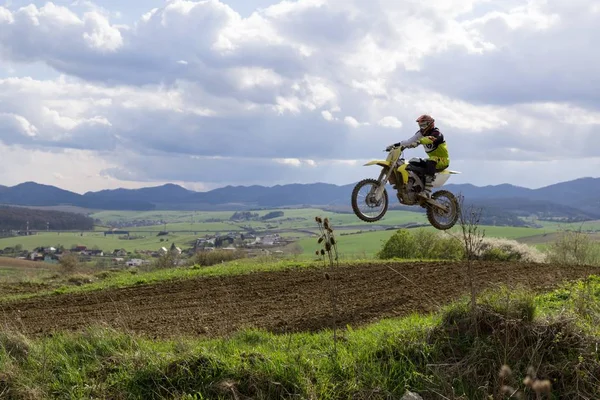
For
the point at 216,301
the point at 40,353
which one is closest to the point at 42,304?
the point at 216,301

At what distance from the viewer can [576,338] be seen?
7.59 m

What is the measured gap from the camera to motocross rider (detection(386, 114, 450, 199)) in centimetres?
1267

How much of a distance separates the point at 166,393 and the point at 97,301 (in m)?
7.05

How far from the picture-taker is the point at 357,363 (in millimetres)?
7797

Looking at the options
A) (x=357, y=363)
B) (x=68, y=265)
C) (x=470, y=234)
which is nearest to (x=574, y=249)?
(x=470, y=234)

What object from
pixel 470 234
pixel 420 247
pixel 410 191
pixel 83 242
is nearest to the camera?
pixel 470 234

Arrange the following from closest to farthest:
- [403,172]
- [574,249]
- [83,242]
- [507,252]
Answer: [403,172] < [507,252] < [574,249] < [83,242]

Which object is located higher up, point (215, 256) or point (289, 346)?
point (289, 346)

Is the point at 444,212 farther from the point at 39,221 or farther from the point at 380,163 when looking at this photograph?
the point at 39,221

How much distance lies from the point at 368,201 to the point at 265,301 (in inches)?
133

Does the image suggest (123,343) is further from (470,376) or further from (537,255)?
(537,255)

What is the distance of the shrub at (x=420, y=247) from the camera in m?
25.4

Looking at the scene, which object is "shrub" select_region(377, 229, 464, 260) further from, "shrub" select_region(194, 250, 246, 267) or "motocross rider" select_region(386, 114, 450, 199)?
"motocross rider" select_region(386, 114, 450, 199)

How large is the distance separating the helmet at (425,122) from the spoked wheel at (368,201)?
1665 millimetres
